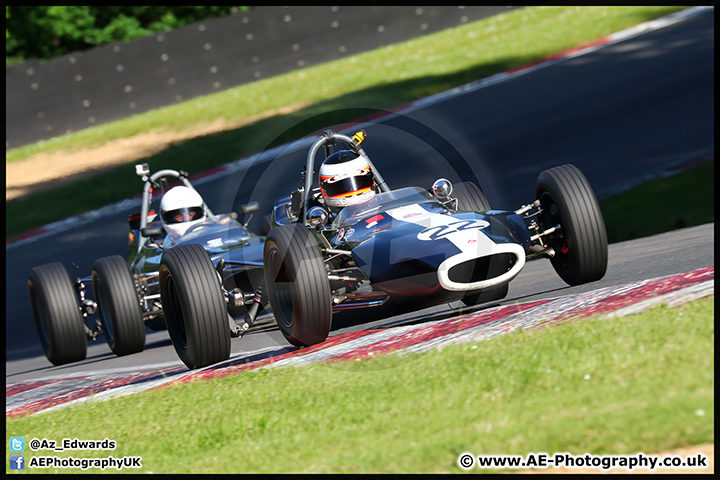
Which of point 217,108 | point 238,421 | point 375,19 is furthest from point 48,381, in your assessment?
point 375,19

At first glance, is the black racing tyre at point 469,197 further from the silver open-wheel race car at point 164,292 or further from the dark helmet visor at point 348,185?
the silver open-wheel race car at point 164,292

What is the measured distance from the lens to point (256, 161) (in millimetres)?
20328

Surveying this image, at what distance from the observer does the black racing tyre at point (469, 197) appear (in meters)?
7.82

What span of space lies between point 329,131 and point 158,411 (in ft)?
10.6

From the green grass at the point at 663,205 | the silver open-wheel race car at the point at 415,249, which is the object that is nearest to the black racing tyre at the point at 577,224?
the silver open-wheel race car at the point at 415,249

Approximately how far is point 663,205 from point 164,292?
22.1 ft

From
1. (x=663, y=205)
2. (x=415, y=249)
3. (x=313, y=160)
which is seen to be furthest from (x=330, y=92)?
(x=415, y=249)

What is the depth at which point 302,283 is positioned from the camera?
6219 millimetres

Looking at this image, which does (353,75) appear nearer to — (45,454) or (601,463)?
(45,454)

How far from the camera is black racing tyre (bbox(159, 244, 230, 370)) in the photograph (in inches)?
271

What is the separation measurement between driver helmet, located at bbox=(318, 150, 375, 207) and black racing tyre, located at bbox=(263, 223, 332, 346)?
Result: 979mm

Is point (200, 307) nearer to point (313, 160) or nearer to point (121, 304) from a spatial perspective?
point (313, 160)

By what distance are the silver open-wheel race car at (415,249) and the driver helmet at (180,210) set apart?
320cm

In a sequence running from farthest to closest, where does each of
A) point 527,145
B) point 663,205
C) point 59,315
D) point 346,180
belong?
point 527,145 → point 663,205 → point 59,315 → point 346,180
